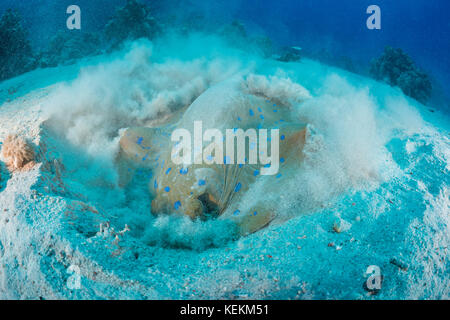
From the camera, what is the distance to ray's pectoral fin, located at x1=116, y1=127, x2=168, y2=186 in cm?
494

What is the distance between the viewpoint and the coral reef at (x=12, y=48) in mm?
10414

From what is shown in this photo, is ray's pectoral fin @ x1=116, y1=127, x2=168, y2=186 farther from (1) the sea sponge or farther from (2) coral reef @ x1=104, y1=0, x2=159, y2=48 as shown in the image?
(2) coral reef @ x1=104, y1=0, x2=159, y2=48

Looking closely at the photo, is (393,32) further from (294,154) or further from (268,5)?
(294,154)

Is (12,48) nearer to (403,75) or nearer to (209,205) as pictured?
(209,205)

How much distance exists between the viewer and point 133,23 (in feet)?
39.6

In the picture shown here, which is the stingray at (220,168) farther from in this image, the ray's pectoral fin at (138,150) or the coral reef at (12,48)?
the coral reef at (12,48)

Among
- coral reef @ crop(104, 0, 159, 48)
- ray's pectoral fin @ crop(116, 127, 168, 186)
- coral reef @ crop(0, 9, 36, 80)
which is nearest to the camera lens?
ray's pectoral fin @ crop(116, 127, 168, 186)

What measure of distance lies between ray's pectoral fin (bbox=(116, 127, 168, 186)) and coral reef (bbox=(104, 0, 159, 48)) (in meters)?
9.05

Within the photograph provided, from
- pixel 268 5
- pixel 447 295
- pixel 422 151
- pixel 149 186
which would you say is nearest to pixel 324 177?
pixel 447 295

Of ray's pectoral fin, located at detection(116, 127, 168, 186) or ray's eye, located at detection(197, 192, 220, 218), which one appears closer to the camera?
ray's eye, located at detection(197, 192, 220, 218)

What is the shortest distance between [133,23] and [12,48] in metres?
5.64

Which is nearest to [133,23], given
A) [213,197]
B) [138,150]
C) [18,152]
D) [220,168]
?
[138,150]

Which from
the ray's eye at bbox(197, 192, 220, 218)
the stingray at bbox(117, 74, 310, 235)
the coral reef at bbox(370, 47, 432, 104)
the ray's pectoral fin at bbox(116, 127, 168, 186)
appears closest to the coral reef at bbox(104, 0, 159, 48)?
the ray's pectoral fin at bbox(116, 127, 168, 186)

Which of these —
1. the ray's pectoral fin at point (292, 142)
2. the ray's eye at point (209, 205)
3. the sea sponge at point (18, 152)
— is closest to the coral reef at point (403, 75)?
the ray's pectoral fin at point (292, 142)
